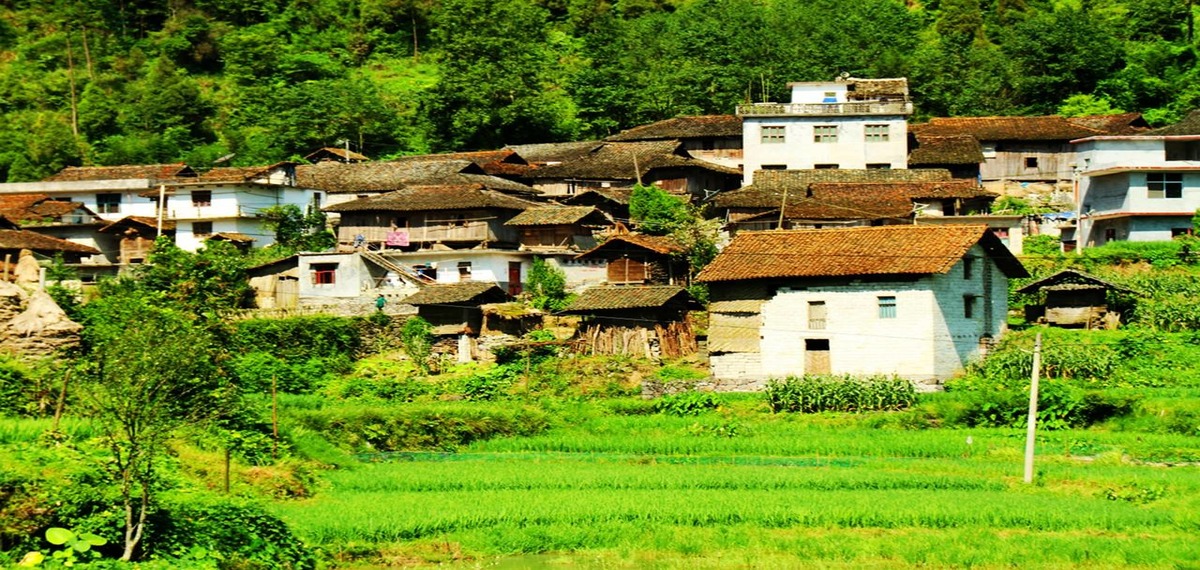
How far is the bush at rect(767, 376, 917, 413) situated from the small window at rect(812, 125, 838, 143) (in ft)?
68.8

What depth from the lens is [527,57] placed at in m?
66.7

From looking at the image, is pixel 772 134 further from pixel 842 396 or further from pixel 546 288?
pixel 842 396

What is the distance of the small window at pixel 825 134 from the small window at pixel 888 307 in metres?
17.8

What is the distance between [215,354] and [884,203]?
2189 centimetres

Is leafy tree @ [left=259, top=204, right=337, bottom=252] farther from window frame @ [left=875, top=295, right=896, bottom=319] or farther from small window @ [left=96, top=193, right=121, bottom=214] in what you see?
window frame @ [left=875, top=295, right=896, bottom=319]

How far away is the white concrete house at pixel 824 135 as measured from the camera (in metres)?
55.4

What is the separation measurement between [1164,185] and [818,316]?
16.5 meters

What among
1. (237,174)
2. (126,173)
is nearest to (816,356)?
(237,174)

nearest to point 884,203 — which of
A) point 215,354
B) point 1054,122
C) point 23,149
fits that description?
point 1054,122

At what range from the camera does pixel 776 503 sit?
25.1 m

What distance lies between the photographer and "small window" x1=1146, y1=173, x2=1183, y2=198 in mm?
49281

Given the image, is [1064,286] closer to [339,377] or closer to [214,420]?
[339,377]

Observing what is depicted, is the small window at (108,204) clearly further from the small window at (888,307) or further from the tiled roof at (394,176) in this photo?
the small window at (888,307)

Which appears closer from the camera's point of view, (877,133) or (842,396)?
(842,396)
